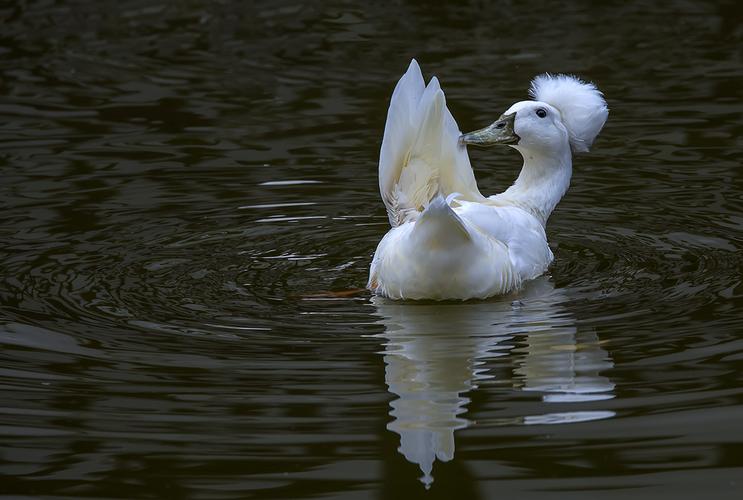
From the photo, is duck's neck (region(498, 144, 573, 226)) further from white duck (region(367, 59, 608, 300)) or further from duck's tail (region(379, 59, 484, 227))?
duck's tail (region(379, 59, 484, 227))

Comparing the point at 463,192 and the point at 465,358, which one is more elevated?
the point at 463,192

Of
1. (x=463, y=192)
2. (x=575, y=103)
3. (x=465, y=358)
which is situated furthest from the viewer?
(x=575, y=103)

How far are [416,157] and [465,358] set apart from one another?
1.76 metres

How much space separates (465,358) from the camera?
5695 mm

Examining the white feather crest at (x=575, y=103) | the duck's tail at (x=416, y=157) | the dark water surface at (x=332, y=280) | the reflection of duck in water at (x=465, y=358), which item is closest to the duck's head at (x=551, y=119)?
the white feather crest at (x=575, y=103)

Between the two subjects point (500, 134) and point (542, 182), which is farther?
point (542, 182)

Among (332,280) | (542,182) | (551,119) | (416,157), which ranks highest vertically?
(551,119)

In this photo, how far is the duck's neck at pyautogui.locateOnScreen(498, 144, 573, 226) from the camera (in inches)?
296

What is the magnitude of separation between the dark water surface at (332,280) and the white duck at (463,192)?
17cm

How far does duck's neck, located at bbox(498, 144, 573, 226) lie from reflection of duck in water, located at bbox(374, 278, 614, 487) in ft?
2.73

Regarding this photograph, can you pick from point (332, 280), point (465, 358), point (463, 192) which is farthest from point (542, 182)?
point (465, 358)

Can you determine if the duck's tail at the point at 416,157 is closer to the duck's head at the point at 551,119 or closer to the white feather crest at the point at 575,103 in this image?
the duck's head at the point at 551,119

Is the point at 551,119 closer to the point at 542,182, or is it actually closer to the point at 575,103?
the point at 575,103

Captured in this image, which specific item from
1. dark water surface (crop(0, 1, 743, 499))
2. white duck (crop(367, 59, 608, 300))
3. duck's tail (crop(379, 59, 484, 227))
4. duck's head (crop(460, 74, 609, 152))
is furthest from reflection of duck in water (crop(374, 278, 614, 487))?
duck's head (crop(460, 74, 609, 152))
